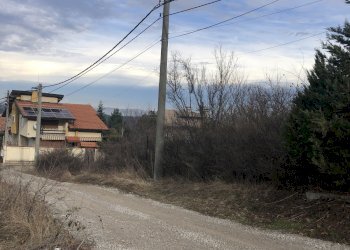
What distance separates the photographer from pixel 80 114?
6750 centimetres

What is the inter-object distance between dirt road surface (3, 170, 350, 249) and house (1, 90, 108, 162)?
47168 mm

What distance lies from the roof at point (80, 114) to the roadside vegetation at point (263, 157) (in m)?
41.7

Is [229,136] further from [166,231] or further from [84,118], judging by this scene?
[84,118]

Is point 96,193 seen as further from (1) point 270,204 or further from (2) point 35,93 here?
(2) point 35,93

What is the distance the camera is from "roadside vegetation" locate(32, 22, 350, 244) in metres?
9.70

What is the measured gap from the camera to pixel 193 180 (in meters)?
17.0

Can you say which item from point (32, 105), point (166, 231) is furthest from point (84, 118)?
point (166, 231)

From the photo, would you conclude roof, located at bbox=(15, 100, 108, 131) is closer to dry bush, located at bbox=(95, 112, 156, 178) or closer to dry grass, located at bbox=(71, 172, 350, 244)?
dry bush, located at bbox=(95, 112, 156, 178)

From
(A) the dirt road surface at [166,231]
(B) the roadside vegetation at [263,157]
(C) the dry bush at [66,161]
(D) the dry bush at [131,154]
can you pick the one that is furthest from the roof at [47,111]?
(A) the dirt road surface at [166,231]

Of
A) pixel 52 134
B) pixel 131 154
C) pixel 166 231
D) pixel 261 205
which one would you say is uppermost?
pixel 52 134

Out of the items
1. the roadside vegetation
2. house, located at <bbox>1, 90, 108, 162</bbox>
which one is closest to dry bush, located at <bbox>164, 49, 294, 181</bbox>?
the roadside vegetation

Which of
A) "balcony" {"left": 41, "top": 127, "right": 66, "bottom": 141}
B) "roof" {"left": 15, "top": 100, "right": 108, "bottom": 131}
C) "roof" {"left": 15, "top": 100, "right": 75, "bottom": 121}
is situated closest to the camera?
"roof" {"left": 15, "top": 100, "right": 75, "bottom": 121}

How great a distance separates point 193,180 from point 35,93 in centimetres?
3132

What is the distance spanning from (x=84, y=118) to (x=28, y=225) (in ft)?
197
